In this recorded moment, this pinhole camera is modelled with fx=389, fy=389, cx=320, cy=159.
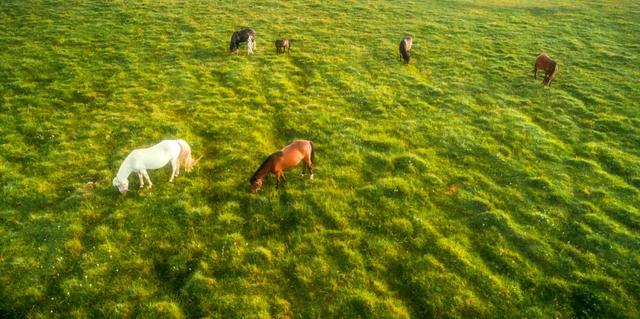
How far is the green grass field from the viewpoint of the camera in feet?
38.5

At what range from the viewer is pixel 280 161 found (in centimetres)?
1503

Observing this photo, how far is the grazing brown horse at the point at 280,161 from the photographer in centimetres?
1497

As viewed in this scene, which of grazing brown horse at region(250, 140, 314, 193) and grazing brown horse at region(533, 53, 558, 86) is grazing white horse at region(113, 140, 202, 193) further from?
grazing brown horse at region(533, 53, 558, 86)

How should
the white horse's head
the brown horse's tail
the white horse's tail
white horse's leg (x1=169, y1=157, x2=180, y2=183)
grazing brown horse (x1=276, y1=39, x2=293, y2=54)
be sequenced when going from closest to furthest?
1. the white horse's head
2. white horse's leg (x1=169, y1=157, x2=180, y2=183)
3. the white horse's tail
4. the brown horse's tail
5. grazing brown horse (x1=276, y1=39, x2=293, y2=54)

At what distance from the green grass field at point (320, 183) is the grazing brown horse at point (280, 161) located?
626 mm

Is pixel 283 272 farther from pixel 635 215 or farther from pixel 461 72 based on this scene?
pixel 461 72

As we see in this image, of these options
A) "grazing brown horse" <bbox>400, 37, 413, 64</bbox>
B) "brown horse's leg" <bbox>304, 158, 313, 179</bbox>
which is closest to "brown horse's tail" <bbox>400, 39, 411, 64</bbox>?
"grazing brown horse" <bbox>400, 37, 413, 64</bbox>

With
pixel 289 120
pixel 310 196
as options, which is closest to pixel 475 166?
pixel 310 196

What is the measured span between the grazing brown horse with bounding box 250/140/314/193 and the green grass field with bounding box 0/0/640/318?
626 mm

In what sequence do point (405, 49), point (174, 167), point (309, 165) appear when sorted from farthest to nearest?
1. point (405, 49)
2. point (309, 165)
3. point (174, 167)

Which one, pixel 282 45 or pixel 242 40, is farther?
pixel 282 45

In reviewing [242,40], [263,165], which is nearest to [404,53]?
[242,40]

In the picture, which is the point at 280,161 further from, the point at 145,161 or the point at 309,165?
the point at 145,161

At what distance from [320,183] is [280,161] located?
2.03 m
